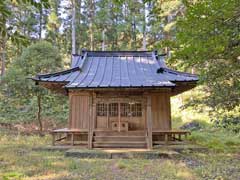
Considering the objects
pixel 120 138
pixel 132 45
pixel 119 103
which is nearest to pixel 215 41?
pixel 119 103

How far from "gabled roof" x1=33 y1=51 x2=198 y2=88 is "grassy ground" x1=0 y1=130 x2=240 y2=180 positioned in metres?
2.55

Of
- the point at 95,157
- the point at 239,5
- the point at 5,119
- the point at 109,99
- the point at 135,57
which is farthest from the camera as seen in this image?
the point at 5,119

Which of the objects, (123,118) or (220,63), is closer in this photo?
(220,63)

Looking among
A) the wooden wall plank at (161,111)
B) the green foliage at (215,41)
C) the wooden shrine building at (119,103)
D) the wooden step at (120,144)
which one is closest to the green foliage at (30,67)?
the wooden shrine building at (119,103)

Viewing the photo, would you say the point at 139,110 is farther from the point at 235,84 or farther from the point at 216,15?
the point at 216,15

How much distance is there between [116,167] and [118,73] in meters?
4.56

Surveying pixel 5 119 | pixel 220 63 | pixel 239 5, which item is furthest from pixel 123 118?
pixel 5 119

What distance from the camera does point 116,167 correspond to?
7.49 m

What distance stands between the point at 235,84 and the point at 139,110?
5.76 metres

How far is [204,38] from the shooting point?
4.52 metres

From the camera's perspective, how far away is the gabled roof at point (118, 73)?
9.69 meters

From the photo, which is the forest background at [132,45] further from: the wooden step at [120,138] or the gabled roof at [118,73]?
the wooden step at [120,138]

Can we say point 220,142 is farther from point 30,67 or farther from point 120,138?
point 30,67

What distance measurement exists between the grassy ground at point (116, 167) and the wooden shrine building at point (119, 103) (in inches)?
59.3
